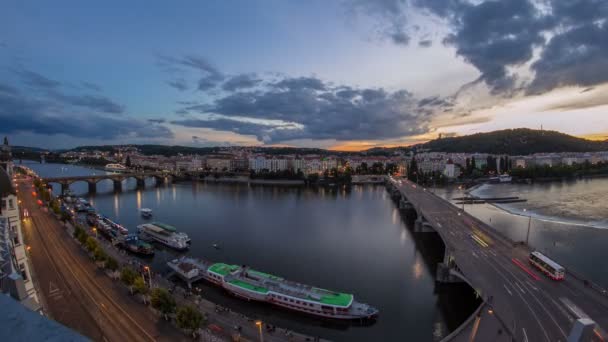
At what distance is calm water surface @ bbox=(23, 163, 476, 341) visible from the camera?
7.16m

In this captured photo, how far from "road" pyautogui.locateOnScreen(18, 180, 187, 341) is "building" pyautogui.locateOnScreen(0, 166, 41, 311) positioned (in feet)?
4.48

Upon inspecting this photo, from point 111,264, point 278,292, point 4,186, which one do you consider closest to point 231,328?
point 278,292

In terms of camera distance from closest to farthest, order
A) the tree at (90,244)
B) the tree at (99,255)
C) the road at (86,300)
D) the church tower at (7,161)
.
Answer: the road at (86,300)
the tree at (99,255)
the tree at (90,244)
the church tower at (7,161)

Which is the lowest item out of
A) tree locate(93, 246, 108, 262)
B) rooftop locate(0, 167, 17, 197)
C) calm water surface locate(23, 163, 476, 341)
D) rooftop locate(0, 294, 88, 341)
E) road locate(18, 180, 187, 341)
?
calm water surface locate(23, 163, 476, 341)

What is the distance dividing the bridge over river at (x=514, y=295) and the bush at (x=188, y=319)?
4.54 metres

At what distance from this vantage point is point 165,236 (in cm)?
1205

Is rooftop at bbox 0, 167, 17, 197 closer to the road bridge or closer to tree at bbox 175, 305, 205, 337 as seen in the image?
tree at bbox 175, 305, 205, 337

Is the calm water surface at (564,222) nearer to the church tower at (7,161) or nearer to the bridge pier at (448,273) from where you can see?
the bridge pier at (448,273)

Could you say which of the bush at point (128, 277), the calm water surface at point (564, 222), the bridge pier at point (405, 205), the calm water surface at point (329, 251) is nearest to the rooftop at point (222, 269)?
the calm water surface at point (329, 251)

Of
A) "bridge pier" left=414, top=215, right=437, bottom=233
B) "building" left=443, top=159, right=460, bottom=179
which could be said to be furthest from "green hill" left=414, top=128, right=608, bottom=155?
"bridge pier" left=414, top=215, right=437, bottom=233

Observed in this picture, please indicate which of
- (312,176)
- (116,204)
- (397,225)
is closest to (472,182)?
(312,176)

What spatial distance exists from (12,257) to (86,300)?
11.0ft

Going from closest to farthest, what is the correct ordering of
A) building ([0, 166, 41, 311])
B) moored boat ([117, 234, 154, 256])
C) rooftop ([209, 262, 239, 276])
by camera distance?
building ([0, 166, 41, 311]) → rooftop ([209, 262, 239, 276]) → moored boat ([117, 234, 154, 256])

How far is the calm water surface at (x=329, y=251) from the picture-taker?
23.5 feet
